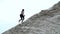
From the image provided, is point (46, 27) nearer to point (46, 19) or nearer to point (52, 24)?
point (52, 24)

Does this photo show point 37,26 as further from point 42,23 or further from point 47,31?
point 47,31

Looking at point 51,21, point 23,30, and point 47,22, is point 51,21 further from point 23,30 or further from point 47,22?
point 23,30

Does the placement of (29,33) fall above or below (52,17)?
below

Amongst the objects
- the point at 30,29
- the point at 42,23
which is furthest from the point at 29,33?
the point at 42,23

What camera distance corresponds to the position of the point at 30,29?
67.3 ft

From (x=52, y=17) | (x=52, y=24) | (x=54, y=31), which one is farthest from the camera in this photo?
(x=52, y=17)

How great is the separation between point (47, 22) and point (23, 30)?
2398 mm

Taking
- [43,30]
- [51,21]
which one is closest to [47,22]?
[51,21]

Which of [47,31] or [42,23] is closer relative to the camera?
[47,31]

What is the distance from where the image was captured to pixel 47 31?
19.1m

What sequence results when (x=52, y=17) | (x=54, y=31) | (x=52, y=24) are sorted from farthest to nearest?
(x=52, y=17), (x=52, y=24), (x=54, y=31)

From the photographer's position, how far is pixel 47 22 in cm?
2116

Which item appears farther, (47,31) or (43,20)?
(43,20)

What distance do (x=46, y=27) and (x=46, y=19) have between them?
2005mm
